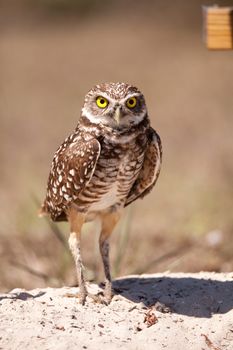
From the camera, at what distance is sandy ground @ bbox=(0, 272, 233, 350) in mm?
4113

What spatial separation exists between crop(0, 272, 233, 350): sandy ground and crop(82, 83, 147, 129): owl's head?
103 centimetres

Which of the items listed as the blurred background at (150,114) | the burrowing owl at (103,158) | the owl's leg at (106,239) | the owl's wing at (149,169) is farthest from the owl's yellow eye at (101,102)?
the blurred background at (150,114)

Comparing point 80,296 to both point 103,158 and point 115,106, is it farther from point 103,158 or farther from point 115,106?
point 115,106

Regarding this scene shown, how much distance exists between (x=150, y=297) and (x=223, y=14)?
187 centimetres

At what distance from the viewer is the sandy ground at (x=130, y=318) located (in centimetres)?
411

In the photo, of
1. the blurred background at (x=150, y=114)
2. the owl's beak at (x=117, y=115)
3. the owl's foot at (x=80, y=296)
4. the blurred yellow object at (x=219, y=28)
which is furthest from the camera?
the blurred background at (x=150, y=114)

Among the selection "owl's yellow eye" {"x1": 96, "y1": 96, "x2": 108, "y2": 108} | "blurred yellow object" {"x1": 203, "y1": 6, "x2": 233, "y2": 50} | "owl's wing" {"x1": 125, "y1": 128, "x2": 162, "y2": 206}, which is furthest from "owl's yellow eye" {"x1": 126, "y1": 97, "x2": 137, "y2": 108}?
"blurred yellow object" {"x1": 203, "y1": 6, "x2": 233, "y2": 50}

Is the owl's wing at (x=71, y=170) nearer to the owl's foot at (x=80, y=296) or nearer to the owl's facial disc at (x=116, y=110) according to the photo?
the owl's facial disc at (x=116, y=110)

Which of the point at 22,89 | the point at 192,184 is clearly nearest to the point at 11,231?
the point at 192,184

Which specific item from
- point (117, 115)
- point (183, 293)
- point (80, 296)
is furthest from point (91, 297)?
point (117, 115)

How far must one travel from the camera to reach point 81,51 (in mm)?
16312

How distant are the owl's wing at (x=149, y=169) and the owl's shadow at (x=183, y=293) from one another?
520 millimetres

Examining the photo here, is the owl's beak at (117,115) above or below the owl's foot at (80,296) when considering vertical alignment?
above

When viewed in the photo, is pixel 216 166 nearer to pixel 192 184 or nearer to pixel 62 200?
pixel 192 184
